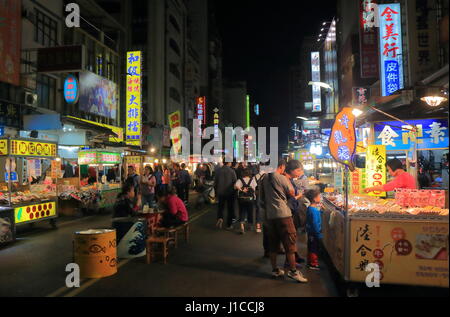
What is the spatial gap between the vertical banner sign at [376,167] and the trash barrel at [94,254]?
7608 millimetres

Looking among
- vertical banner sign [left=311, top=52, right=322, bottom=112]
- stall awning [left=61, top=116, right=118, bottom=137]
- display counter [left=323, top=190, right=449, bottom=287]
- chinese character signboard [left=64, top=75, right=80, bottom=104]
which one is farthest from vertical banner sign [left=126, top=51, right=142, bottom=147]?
display counter [left=323, top=190, right=449, bottom=287]

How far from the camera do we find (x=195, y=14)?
64.4 meters

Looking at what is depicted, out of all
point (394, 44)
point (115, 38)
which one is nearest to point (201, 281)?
point (394, 44)

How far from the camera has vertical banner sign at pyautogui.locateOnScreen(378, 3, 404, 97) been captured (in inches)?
499

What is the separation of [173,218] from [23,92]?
12722 mm

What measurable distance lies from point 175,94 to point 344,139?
41.8 m

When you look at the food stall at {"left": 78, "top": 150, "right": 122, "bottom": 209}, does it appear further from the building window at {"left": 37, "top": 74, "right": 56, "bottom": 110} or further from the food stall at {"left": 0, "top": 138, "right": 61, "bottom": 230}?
the building window at {"left": 37, "top": 74, "right": 56, "bottom": 110}

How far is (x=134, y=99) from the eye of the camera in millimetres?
26188

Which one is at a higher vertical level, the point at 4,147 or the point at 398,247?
the point at 4,147

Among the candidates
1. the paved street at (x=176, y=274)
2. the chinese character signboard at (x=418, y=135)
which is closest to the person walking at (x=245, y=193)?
the paved street at (x=176, y=274)

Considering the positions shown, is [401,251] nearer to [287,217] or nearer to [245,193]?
[287,217]

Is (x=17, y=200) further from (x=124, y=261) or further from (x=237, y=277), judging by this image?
(x=237, y=277)

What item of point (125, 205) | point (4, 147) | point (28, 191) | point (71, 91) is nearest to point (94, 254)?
point (125, 205)
